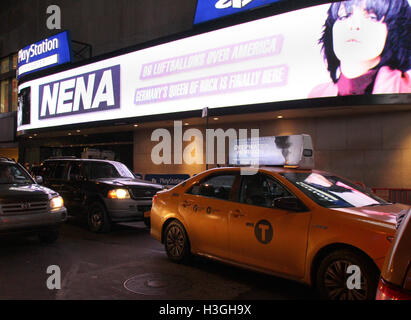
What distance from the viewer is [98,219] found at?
906 cm

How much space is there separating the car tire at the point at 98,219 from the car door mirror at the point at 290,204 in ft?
17.4

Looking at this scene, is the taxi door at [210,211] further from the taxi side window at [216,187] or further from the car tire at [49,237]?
the car tire at [49,237]

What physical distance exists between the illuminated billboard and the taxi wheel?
712 cm

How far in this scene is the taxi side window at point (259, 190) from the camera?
535 centimetres

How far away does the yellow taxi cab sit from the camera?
4.05m

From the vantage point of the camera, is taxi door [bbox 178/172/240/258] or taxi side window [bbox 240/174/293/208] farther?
taxi door [bbox 178/172/240/258]

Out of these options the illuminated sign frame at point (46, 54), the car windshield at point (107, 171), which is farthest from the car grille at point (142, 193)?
the illuminated sign frame at point (46, 54)

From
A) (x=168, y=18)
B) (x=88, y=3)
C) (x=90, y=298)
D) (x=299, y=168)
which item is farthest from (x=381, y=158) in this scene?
(x=88, y=3)

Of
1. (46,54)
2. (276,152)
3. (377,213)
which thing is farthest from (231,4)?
(46,54)

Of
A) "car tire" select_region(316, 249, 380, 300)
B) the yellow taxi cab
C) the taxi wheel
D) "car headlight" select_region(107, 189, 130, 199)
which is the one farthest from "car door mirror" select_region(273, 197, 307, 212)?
"car headlight" select_region(107, 189, 130, 199)

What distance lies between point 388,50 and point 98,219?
8.94 metres

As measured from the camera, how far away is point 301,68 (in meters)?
11.8

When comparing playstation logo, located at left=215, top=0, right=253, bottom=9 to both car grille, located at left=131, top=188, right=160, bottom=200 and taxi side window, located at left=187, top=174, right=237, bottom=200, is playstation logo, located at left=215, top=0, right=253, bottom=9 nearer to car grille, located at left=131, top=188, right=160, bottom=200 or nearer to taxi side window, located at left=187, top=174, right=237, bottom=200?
car grille, located at left=131, top=188, right=160, bottom=200

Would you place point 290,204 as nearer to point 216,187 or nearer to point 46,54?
point 216,187
